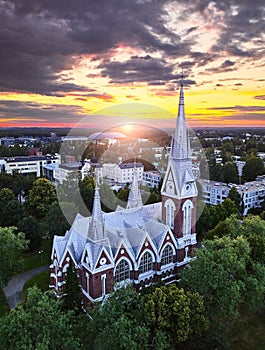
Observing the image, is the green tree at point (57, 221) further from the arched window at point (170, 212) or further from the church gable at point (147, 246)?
the church gable at point (147, 246)

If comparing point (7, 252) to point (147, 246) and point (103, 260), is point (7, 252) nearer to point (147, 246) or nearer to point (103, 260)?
point (103, 260)

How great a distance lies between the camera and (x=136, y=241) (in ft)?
111

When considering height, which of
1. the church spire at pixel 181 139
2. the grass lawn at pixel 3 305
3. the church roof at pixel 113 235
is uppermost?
the church spire at pixel 181 139

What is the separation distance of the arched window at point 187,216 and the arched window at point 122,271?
9.05 metres

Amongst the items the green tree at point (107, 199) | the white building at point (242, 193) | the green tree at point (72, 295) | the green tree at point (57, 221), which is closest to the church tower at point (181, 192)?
the green tree at point (72, 295)

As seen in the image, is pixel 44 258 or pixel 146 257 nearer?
pixel 146 257

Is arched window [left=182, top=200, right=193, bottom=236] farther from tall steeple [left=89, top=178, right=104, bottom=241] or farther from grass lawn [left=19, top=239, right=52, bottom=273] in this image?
grass lawn [left=19, top=239, right=52, bottom=273]

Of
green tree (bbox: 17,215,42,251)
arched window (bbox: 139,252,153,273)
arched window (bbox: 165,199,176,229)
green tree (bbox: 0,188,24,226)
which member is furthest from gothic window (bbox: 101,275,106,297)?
green tree (bbox: 0,188,24,226)

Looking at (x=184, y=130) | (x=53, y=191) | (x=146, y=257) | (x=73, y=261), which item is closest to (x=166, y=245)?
(x=146, y=257)

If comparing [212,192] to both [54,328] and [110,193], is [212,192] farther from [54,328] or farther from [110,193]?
[54,328]

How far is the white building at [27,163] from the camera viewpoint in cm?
10575

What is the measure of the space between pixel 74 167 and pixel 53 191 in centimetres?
2436

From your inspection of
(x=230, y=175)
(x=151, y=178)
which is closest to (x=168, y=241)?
(x=151, y=178)

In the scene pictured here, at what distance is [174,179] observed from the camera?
117ft
